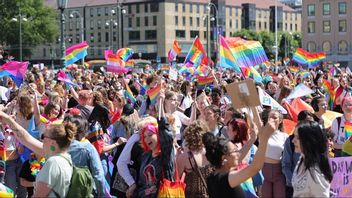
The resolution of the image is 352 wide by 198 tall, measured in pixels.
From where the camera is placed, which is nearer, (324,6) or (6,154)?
(6,154)

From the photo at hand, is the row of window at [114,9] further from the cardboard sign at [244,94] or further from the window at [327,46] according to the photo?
the cardboard sign at [244,94]

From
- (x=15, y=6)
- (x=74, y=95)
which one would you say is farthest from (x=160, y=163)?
(x=15, y=6)

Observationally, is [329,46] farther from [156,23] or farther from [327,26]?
[156,23]

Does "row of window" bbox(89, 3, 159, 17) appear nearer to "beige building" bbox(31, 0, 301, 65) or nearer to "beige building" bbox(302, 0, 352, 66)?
"beige building" bbox(31, 0, 301, 65)

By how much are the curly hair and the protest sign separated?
5.20 feet

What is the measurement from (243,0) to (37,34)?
50566mm

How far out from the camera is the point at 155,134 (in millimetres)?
6441

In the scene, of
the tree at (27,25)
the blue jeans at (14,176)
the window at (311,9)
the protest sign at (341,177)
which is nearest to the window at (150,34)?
the tree at (27,25)

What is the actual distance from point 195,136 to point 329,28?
101392 mm

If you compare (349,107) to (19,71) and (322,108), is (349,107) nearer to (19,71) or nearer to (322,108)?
(322,108)

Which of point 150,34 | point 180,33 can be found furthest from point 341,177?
point 150,34

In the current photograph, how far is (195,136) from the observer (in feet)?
21.7

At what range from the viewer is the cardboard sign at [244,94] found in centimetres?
566

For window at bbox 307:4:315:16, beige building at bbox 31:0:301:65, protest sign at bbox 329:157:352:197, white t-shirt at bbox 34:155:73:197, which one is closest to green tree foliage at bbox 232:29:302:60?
beige building at bbox 31:0:301:65
